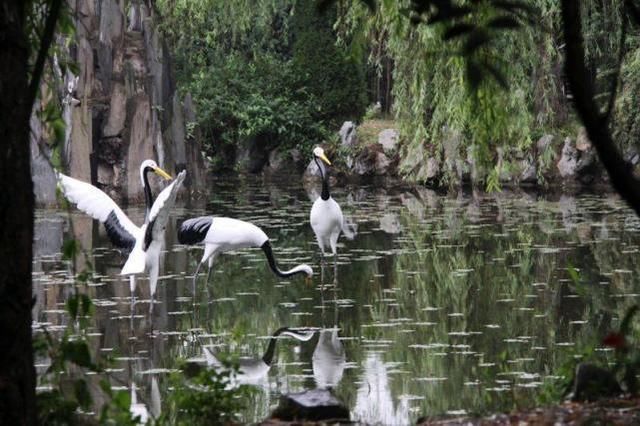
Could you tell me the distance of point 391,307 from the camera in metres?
11.2

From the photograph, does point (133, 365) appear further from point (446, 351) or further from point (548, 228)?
point (548, 228)

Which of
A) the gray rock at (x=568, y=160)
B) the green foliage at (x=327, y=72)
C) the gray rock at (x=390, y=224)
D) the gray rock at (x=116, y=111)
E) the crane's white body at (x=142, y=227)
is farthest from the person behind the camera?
the green foliage at (x=327, y=72)

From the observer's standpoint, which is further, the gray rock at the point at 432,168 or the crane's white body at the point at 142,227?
the gray rock at the point at 432,168

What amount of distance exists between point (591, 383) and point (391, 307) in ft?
17.8

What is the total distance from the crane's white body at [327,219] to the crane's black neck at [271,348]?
332 cm

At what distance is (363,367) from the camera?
8547 millimetres

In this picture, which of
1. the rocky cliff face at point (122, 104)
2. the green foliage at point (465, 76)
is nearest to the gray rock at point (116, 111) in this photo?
the rocky cliff face at point (122, 104)

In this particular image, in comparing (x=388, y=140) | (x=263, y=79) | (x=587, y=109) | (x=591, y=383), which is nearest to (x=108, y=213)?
(x=591, y=383)

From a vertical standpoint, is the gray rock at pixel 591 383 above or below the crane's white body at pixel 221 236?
below

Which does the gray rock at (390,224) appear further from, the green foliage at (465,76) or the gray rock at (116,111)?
the gray rock at (116,111)

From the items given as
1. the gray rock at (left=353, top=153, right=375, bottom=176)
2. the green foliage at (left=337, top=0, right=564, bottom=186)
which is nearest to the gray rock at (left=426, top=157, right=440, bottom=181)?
the green foliage at (left=337, top=0, right=564, bottom=186)

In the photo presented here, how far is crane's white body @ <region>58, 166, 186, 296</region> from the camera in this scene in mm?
10875

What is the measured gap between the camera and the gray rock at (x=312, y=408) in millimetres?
5922

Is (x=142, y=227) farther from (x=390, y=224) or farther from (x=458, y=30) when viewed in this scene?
(x=390, y=224)
